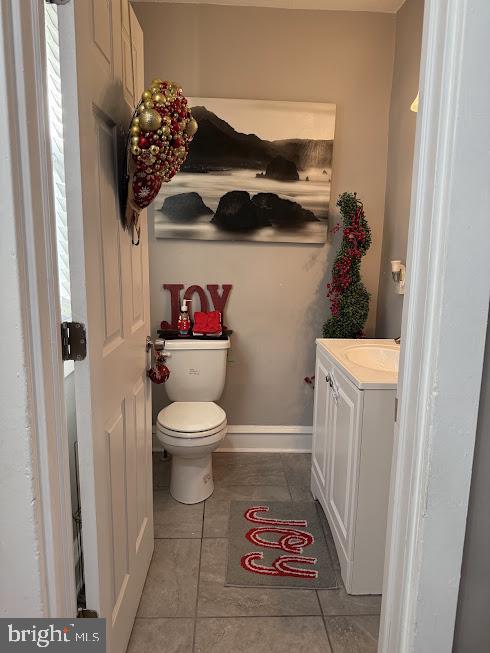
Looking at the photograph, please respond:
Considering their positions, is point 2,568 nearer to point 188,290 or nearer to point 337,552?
point 337,552

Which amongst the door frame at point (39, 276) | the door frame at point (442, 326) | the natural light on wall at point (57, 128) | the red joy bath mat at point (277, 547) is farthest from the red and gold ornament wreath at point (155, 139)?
the red joy bath mat at point (277, 547)

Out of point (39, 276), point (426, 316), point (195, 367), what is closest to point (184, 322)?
point (195, 367)

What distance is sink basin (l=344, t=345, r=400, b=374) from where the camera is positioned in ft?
6.81

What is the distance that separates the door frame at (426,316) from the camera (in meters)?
0.76

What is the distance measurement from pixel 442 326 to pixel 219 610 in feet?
4.62

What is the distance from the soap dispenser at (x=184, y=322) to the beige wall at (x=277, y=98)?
167 millimetres

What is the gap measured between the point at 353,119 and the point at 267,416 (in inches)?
73.3

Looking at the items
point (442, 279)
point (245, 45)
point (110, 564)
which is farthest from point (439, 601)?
point (245, 45)

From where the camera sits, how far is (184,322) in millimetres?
2570

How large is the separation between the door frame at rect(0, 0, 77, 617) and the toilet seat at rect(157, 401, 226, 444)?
3.58 ft

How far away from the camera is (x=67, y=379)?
1.35 meters

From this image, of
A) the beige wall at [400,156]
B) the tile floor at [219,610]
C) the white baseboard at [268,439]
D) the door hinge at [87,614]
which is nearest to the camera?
the door hinge at [87,614]

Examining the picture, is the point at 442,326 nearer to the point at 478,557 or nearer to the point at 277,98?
the point at 478,557

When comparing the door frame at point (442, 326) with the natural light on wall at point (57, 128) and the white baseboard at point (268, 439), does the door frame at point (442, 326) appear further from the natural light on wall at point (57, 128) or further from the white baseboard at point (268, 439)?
the white baseboard at point (268, 439)
